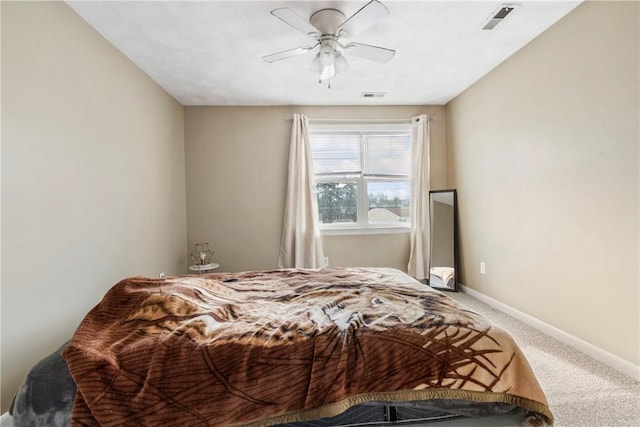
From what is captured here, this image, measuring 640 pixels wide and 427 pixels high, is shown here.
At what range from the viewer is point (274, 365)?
1137mm

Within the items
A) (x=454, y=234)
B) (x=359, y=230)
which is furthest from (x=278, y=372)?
(x=454, y=234)

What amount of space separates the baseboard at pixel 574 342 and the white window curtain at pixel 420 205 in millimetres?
812

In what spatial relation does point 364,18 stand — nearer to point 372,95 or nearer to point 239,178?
point 372,95

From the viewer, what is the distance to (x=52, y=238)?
70.1 inches

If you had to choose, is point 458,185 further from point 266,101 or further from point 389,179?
point 266,101

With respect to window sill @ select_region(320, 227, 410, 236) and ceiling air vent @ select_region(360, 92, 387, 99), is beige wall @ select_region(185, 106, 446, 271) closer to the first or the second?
→ ceiling air vent @ select_region(360, 92, 387, 99)

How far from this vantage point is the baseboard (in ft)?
6.13

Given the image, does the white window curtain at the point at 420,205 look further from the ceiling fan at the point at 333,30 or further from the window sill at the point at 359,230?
the ceiling fan at the point at 333,30

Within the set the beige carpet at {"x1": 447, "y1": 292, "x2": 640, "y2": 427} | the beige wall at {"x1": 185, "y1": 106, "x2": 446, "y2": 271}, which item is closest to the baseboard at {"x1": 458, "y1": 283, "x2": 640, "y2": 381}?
the beige carpet at {"x1": 447, "y1": 292, "x2": 640, "y2": 427}

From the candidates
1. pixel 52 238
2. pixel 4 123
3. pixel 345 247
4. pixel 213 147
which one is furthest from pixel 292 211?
pixel 4 123

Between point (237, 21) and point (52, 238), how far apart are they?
1.79 m

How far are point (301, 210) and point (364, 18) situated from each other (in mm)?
2290

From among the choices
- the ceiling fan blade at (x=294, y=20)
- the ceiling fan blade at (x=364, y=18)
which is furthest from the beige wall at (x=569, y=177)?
the ceiling fan blade at (x=294, y=20)

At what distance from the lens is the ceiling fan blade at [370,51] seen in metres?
2.10
